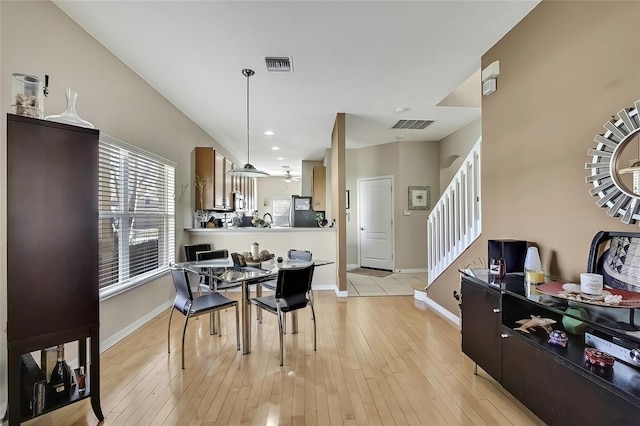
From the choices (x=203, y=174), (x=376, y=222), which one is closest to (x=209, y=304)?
(x=203, y=174)

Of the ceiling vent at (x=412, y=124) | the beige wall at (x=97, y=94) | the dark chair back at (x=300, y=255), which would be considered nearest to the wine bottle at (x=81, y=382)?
the beige wall at (x=97, y=94)

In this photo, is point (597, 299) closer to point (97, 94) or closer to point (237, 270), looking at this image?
point (237, 270)

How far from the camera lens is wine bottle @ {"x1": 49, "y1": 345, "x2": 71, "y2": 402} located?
1.73 metres

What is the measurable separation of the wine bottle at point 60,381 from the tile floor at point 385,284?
3.53 meters

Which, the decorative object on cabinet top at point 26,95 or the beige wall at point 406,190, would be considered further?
the beige wall at point 406,190

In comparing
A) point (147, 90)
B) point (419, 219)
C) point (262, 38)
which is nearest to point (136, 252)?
point (147, 90)

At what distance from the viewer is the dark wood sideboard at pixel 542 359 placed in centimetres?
125

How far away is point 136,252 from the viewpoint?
332cm

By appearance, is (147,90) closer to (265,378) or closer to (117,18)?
(117,18)

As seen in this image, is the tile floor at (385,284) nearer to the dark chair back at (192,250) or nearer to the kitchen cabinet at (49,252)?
the dark chair back at (192,250)

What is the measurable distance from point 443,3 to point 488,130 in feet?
4.00

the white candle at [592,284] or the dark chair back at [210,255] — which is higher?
the white candle at [592,284]

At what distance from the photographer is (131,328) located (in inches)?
122

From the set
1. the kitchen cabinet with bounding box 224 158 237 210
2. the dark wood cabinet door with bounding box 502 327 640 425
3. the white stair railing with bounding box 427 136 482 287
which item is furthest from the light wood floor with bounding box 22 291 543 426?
the kitchen cabinet with bounding box 224 158 237 210
